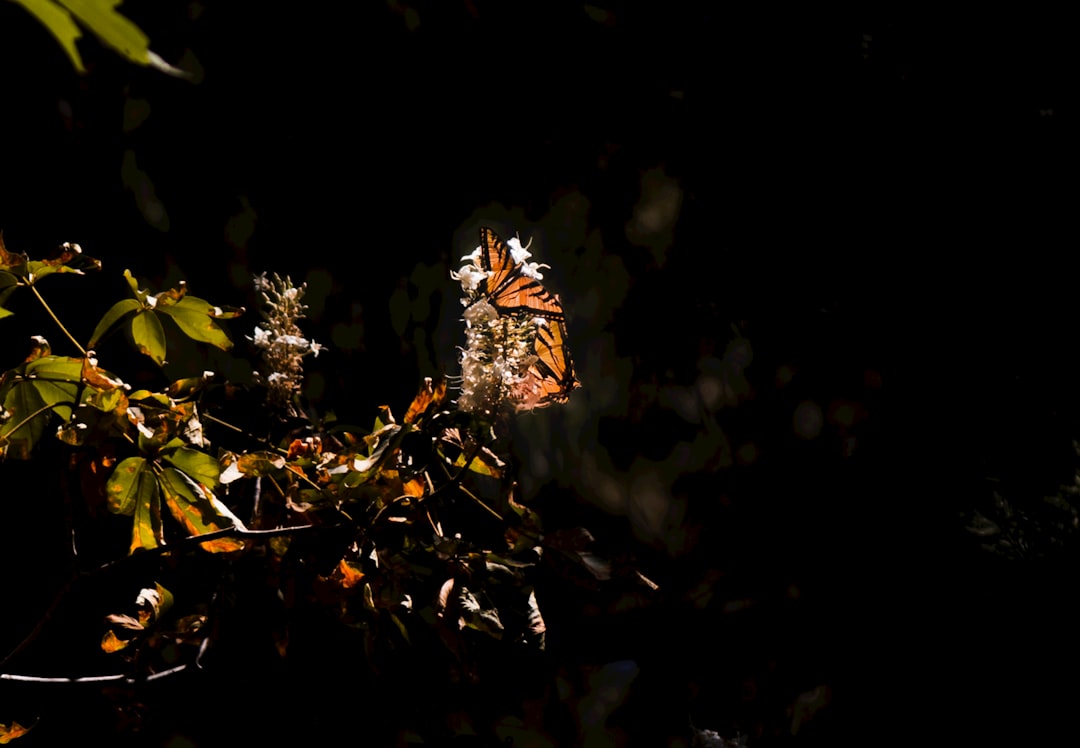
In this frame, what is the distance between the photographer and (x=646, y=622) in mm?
880

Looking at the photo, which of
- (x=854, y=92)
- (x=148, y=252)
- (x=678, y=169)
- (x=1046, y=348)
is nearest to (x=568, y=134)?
(x=678, y=169)

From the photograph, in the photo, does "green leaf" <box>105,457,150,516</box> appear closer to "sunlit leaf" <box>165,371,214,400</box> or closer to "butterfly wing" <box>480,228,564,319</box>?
"sunlit leaf" <box>165,371,214,400</box>

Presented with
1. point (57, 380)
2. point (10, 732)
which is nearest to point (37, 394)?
point (57, 380)

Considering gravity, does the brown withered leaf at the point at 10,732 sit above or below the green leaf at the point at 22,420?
below

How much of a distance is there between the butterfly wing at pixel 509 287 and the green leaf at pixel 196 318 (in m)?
0.21

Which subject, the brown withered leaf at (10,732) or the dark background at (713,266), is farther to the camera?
the dark background at (713,266)

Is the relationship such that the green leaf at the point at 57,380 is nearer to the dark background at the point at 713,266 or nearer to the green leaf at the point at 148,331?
the green leaf at the point at 148,331

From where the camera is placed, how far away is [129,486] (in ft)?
1.86

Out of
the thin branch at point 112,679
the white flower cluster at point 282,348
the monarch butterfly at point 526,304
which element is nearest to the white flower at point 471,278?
the monarch butterfly at point 526,304

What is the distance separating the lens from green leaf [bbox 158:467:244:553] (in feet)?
1.84

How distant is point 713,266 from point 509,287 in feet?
1.26

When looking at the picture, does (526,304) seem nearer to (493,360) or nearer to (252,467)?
(493,360)

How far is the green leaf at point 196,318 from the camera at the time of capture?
24.5 inches

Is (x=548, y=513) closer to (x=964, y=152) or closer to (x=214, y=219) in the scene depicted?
(x=214, y=219)
